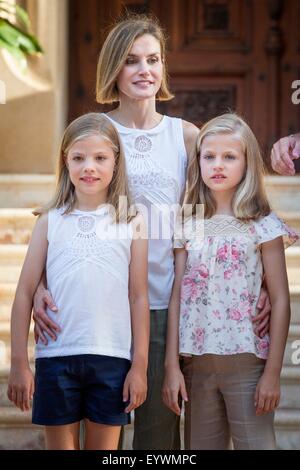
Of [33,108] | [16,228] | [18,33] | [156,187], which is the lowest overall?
[16,228]

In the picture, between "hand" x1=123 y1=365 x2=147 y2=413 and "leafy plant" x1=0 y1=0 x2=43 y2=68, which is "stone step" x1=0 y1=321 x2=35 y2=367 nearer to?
"hand" x1=123 y1=365 x2=147 y2=413

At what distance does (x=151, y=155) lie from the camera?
2.65 metres

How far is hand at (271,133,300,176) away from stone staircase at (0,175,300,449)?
1.04m

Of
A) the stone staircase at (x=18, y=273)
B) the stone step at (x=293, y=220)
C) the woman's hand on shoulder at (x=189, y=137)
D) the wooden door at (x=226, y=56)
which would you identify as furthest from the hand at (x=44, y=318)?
the wooden door at (x=226, y=56)

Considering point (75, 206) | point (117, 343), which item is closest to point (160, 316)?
point (117, 343)

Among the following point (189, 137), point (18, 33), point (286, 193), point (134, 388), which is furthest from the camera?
point (18, 33)

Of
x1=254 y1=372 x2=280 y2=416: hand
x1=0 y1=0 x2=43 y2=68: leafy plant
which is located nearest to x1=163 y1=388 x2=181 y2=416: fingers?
x1=254 y1=372 x2=280 y2=416: hand

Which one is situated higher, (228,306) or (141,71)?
(141,71)

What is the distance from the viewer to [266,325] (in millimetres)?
2477

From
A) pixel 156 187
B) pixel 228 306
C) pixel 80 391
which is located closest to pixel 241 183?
pixel 156 187

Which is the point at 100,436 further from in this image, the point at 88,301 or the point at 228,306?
the point at 228,306

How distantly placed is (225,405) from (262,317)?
0.87 ft

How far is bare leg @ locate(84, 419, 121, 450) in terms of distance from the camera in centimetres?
237
